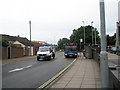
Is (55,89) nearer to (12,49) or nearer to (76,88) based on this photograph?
(76,88)

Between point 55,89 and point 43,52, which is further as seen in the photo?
point 43,52

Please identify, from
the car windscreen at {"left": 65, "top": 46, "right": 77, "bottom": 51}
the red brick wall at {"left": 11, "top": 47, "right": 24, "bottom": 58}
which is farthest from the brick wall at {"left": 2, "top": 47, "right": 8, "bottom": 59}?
the car windscreen at {"left": 65, "top": 46, "right": 77, "bottom": 51}

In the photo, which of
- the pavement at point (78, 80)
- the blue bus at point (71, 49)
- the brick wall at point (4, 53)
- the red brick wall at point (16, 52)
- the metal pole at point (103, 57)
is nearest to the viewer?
the metal pole at point (103, 57)

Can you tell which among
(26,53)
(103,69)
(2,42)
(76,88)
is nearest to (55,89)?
(76,88)

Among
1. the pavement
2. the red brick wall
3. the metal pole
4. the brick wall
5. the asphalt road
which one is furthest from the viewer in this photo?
the red brick wall

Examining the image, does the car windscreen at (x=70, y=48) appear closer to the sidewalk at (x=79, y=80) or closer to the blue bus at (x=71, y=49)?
the blue bus at (x=71, y=49)

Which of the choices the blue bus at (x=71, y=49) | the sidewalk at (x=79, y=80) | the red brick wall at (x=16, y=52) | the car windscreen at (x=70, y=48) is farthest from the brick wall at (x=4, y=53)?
the sidewalk at (x=79, y=80)

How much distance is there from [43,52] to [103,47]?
2219 cm

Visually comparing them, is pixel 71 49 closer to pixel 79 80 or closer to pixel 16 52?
pixel 16 52

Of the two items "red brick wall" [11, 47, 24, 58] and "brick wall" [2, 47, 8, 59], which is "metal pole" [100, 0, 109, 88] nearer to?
"brick wall" [2, 47, 8, 59]

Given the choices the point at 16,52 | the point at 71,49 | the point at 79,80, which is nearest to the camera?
the point at 79,80

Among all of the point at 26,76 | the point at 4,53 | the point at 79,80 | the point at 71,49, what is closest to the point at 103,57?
the point at 79,80

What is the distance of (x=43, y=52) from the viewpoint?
84.9 feet

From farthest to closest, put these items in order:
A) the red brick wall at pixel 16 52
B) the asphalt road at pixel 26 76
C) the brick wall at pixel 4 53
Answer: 1. the red brick wall at pixel 16 52
2. the brick wall at pixel 4 53
3. the asphalt road at pixel 26 76
